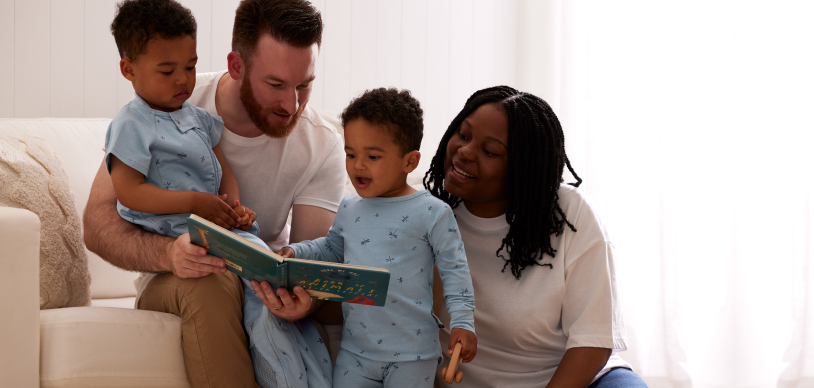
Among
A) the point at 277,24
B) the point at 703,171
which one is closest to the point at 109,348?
the point at 277,24

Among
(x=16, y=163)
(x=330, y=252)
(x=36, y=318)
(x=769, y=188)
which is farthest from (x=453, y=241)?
(x=769, y=188)

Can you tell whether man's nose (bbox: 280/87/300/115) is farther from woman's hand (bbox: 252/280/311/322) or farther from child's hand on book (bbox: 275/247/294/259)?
woman's hand (bbox: 252/280/311/322)

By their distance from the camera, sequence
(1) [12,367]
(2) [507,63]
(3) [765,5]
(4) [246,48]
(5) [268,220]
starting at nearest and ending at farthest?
(1) [12,367] < (4) [246,48] < (5) [268,220] < (3) [765,5] < (2) [507,63]

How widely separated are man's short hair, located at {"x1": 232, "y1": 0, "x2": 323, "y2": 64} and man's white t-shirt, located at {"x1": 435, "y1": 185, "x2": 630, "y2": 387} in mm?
728

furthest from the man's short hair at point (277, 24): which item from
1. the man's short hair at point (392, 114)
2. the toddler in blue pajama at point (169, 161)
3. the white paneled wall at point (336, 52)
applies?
the white paneled wall at point (336, 52)

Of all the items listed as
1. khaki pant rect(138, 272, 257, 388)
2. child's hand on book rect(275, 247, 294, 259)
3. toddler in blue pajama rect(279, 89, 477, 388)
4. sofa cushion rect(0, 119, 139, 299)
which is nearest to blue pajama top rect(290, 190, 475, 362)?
toddler in blue pajama rect(279, 89, 477, 388)

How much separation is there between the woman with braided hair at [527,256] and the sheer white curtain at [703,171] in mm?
1482

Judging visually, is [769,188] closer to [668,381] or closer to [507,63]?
[668,381]

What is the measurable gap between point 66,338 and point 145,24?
70 centimetres

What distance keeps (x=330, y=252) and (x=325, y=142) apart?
45 centimetres

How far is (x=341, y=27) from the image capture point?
291 centimetres

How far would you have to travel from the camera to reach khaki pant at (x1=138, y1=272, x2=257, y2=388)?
136 centimetres

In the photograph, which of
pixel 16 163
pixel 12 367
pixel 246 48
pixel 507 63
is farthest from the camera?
pixel 507 63

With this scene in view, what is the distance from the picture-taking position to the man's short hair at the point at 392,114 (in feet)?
4.45
